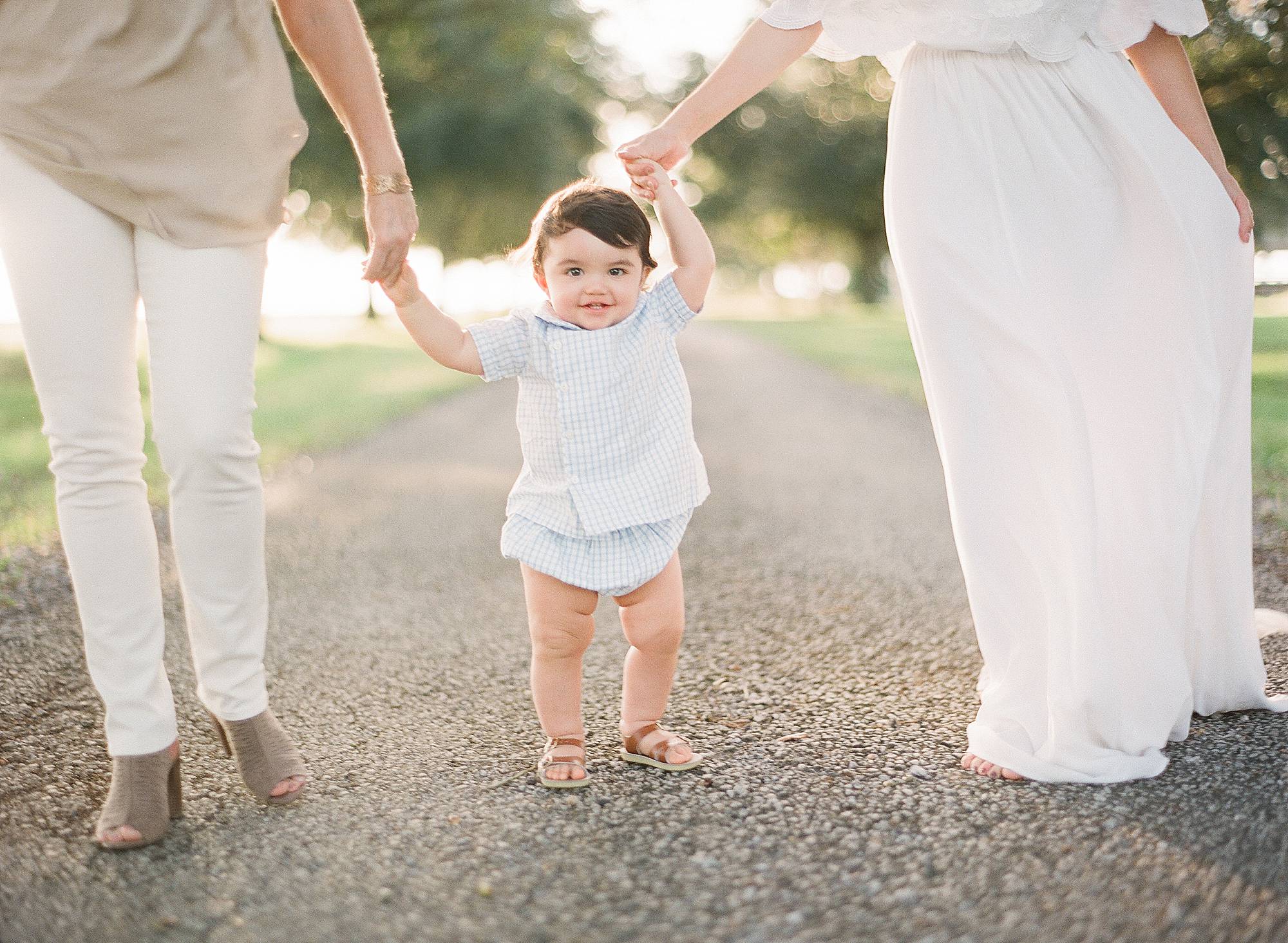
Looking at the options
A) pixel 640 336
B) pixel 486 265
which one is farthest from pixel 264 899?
pixel 486 265

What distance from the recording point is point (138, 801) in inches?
92.8

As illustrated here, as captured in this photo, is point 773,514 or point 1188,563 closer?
point 1188,563

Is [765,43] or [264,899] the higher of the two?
[765,43]

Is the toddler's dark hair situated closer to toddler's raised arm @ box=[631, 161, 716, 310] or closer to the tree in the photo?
toddler's raised arm @ box=[631, 161, 716, 310]

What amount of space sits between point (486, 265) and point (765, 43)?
36.0m

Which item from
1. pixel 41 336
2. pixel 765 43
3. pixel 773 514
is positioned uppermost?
pixel 765 43

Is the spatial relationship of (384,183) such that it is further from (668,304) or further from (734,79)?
(734,79)

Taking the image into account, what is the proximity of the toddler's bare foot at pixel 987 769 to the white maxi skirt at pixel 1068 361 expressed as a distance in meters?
0.02

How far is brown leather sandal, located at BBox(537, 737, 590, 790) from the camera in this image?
8.69 ft

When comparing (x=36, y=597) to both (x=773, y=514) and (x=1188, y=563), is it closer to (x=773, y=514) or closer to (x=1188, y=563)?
(x=773, y=514)

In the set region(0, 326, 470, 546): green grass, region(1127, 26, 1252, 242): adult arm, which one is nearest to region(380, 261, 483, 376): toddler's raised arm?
region(1127, 26, 1252, 242): adult arm

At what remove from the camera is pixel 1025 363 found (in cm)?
261

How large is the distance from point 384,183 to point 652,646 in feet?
4.04

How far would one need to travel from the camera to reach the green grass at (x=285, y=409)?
694 centimetres
